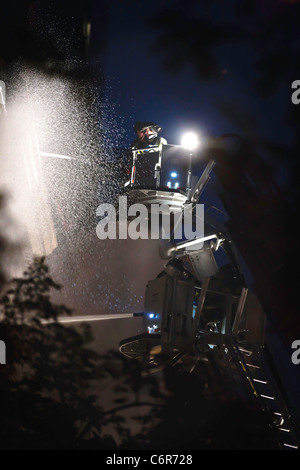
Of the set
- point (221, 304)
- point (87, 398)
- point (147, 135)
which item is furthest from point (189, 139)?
point (87, 398)

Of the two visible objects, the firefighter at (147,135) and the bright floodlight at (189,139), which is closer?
the bright floodlight at (189,139)

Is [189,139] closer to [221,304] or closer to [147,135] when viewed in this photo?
[147,135]

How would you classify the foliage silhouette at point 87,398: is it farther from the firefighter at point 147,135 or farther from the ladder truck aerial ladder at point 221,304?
the firefighter at point 147,135

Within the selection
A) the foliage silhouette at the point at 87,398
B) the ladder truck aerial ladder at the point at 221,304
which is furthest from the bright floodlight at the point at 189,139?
the foliage silhouette at the point at 87,398

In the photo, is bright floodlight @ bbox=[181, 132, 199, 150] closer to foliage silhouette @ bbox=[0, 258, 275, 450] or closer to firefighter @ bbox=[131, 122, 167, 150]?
firefighter @ bbox=[131, 122, 167, 150]

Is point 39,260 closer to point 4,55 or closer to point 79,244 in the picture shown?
point 79,244

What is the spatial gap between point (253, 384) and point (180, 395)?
107 cm

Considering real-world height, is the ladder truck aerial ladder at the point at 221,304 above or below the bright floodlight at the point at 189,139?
below

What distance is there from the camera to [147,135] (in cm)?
780

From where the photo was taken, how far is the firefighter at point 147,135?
7.72 meters

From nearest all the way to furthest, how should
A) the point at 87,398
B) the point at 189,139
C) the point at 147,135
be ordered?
the point at 87,398, the point at 189,139, the point at 147,135

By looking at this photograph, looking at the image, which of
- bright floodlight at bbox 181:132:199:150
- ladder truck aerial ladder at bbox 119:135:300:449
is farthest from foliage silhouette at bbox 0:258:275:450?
bright floodlight at bbox 181:132:199:150
